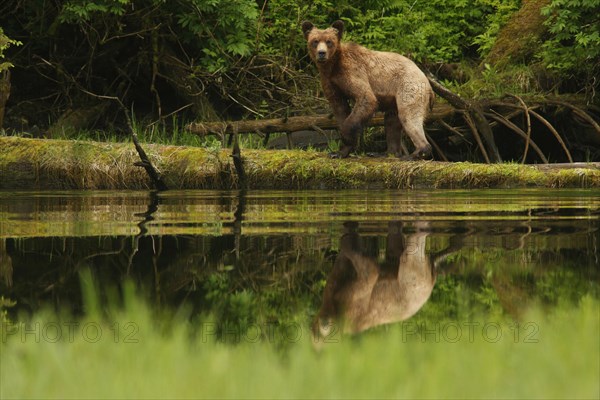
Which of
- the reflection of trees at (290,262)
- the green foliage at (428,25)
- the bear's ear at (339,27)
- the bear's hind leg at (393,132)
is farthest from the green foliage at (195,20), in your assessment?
the reflection of trees at (290,262)

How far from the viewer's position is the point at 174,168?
13.4 metres

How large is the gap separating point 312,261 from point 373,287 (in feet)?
3.19

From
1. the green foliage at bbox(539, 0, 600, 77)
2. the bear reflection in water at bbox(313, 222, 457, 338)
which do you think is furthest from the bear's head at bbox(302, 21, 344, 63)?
the bear reflection in water at bbox(313, 222, 457, 338)

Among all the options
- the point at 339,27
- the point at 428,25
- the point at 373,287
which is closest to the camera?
the point at 373,287

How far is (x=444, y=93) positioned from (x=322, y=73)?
2.74m

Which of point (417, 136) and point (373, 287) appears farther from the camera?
point (417, 136)

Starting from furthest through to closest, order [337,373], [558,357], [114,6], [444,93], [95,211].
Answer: [114,6]
[444,93]
[95,211]
[558,357]
[337,373]

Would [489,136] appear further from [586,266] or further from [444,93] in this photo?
[586,266]

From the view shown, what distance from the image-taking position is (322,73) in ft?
45.9

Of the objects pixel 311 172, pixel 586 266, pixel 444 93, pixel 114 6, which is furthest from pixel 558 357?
pixel 114 6

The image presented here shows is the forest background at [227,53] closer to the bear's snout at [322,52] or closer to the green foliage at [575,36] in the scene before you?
the green foliage at [575,36]

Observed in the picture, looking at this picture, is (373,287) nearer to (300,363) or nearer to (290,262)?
(290,262)

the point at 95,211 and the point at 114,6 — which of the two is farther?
the point at 114,6

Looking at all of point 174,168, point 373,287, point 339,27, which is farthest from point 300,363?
point 339,27
